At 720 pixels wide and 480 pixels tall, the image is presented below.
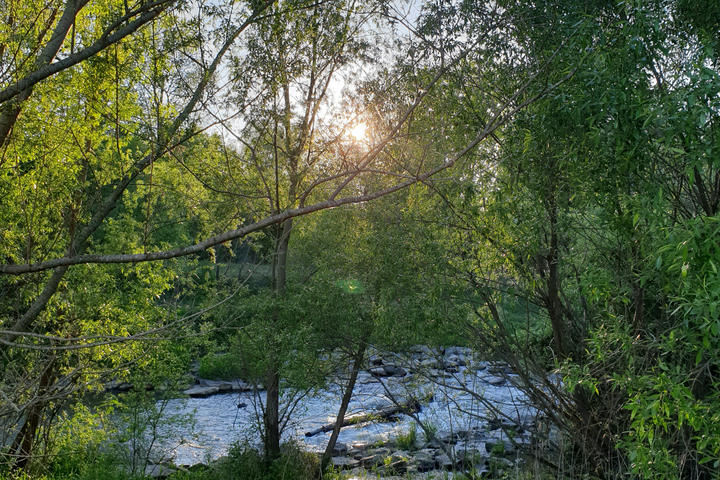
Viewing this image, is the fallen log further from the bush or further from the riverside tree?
the riverside tree

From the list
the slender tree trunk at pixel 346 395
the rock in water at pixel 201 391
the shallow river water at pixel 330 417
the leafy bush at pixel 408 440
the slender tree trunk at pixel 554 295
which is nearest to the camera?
the slender tree trunk at pixel 554 295

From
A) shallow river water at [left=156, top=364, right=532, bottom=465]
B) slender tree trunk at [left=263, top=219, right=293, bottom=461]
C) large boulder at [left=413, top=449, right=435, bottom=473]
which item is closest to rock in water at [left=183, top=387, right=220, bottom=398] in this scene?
shallow river water at [left=156, top=364, right=532, bottom=465]

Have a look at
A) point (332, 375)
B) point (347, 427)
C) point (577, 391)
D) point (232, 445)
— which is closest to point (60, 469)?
point (232, 445)

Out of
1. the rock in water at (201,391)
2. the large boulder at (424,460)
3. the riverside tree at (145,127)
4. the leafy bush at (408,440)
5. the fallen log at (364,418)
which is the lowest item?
the large boulder at (424,460)

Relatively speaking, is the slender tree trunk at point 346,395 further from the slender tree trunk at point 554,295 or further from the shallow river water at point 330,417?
the slender tree trunk at point 554,295

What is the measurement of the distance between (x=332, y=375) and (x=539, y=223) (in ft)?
16.7

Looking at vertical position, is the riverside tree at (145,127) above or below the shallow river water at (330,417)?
above

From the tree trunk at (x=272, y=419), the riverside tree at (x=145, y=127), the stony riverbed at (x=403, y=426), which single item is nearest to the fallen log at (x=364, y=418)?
the stony riverbed at (x=403, y=426)

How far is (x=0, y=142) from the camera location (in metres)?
4.43

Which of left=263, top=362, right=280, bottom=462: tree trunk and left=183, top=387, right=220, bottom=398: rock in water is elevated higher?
left=183, top=387, right=220, bottom=398: rock in water

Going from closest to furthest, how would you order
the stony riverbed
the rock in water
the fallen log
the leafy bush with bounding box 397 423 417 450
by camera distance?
1. the stony riverbed
2. the fallen log
3. the leafy bush with bounding box 397 423 417 450
4. the rock in water

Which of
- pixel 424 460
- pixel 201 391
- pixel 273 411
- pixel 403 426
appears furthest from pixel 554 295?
pixel 201 391

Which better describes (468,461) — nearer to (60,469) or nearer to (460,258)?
(460,258)

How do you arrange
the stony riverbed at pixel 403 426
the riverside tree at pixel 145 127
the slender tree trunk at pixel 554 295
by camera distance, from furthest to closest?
the stony riverbed at pixel 403 426, the slender tree trunk at pixel 554 295, the riverside tree at pixel 145 127
